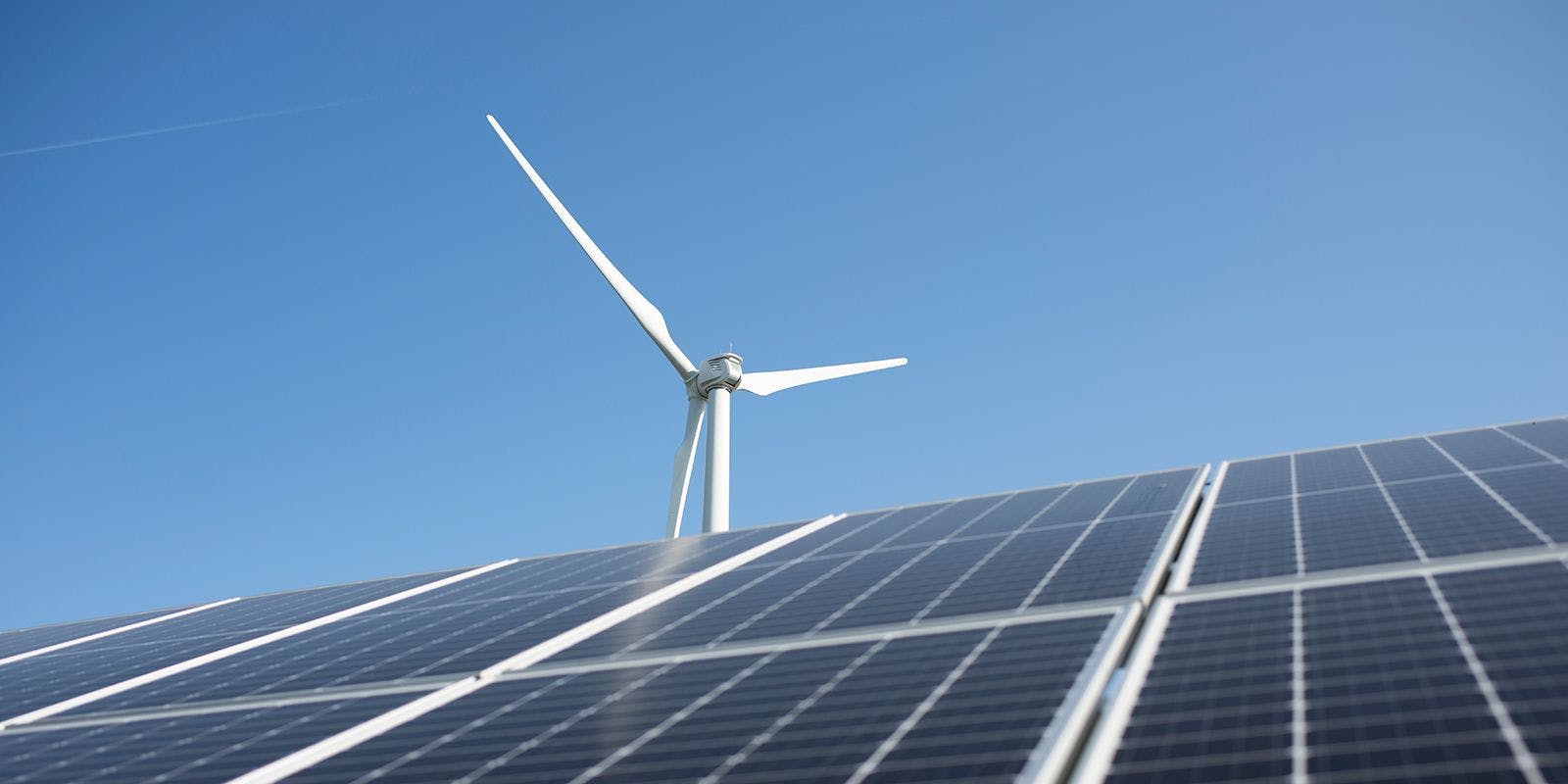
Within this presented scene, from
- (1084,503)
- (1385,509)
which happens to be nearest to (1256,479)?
(1084,503)

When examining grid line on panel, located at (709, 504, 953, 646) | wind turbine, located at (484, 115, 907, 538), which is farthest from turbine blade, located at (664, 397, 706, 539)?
grid line on panel, located at (709, 504, 953, 646)

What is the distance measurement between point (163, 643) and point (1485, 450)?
27.9m

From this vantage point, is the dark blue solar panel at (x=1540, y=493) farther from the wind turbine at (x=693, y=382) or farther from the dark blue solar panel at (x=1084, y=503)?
the wind turbine at (x=693, y=382)

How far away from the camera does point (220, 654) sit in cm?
2131

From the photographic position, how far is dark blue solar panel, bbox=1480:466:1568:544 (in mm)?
14430

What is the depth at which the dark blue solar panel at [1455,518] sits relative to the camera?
1414 cm

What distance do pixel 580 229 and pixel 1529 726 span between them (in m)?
45.0

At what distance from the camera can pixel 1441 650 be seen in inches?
396

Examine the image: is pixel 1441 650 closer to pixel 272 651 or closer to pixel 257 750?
pixel 257 750

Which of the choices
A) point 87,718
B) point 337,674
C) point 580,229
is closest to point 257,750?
point 337,674

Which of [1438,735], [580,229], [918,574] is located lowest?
[1438,735]

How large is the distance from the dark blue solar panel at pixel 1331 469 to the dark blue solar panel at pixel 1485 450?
5.85ft

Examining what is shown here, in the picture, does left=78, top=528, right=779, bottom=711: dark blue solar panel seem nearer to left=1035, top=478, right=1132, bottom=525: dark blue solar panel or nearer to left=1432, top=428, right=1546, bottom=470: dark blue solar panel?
left=1035, top=478, right=1132, bottom=525: dark blue solar panel

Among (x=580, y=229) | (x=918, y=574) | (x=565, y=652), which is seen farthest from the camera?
(x=580, y=229)
